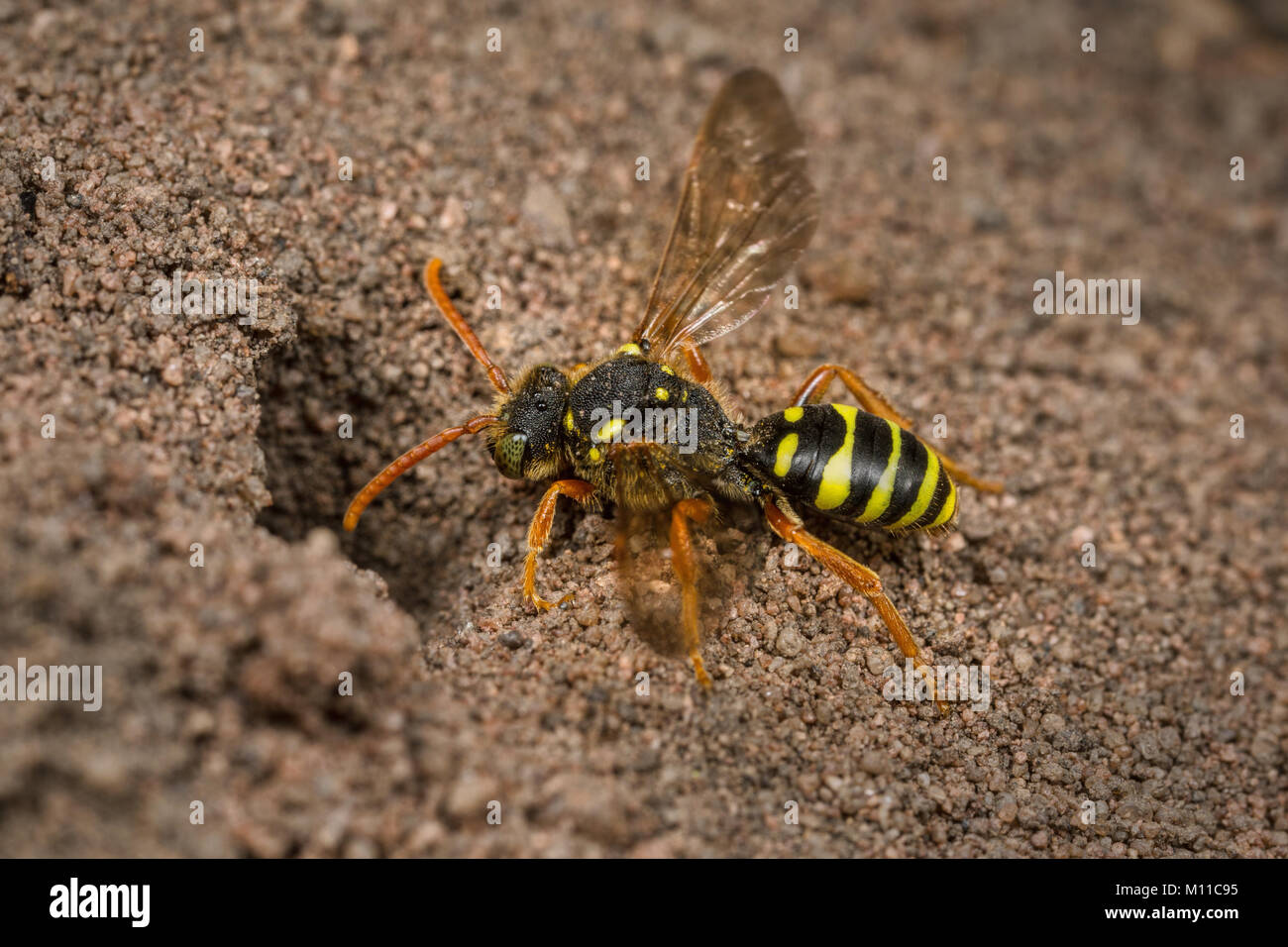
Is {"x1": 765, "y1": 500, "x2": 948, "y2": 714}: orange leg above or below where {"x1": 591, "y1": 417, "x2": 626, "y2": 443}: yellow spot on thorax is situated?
below

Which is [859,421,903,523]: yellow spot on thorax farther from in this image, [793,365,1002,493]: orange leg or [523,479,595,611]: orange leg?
[523,479,595,611]: orange leg

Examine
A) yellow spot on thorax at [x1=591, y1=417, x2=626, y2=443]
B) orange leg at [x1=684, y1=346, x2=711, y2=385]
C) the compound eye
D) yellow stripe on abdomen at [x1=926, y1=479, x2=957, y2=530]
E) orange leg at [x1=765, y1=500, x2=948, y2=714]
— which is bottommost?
orange leg at [x1=765, y1=500, x2=948, y2=714]

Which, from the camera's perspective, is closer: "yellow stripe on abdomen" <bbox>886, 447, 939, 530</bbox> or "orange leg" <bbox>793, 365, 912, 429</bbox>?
"yellow stripe on abdomen" <bbox>886, 447, 939, 530</bbox>

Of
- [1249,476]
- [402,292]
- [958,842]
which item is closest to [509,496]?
[402,292]

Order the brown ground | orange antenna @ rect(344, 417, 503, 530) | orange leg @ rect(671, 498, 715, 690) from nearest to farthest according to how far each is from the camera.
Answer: the brown ground < orange leg @ rect(671, 498, 715, 690) < orange antenna @ rect(344, 417, 503, 530)

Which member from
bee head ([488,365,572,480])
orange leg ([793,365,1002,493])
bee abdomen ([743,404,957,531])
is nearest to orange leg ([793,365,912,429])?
orange leg ([793,365,1002,493])

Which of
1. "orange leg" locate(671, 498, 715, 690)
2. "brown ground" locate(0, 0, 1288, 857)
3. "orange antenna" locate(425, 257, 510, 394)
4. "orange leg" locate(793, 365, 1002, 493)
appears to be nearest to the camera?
"brown ground" locate(0, 0, 1288, 857)

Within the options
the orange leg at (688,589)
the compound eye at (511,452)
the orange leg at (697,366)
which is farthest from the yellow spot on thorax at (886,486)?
the compound eye at (511,452)

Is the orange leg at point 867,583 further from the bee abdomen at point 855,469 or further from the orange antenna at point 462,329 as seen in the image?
the orange antenna at point 462,329
